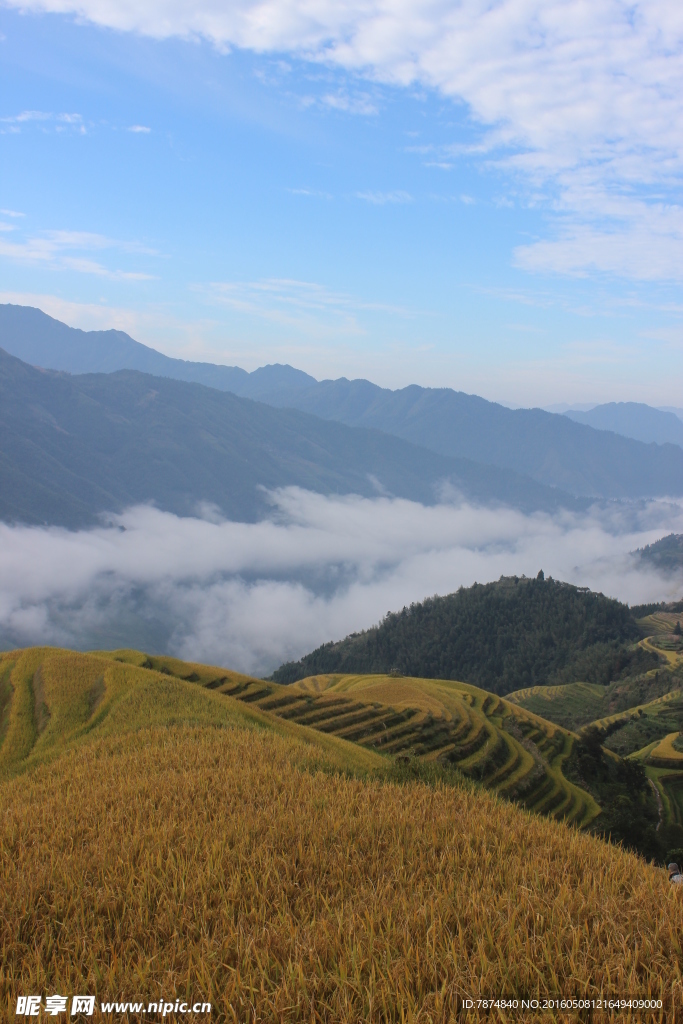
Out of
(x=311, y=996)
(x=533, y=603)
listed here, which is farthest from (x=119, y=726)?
(x=533, y=603)

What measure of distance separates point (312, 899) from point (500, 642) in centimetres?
16149

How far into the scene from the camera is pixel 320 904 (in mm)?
7242

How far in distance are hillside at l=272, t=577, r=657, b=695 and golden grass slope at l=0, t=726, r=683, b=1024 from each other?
140 m

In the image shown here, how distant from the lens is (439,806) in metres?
10.4

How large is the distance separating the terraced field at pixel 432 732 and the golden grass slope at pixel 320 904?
24.3 m

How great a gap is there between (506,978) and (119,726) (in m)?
19.0

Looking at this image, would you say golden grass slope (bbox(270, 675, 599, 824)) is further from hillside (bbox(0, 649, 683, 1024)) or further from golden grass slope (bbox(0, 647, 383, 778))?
hillside (bbox(0, 649, 683, 1024))

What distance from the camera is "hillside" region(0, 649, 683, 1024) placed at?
5.31 metres

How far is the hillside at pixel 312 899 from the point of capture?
209 inches

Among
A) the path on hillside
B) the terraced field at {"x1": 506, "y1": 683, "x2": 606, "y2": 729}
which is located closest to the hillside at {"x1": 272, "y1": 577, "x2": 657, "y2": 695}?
the terraced field at {"x1": 506, "y1": 683, "x2": 606, "y2": 729}

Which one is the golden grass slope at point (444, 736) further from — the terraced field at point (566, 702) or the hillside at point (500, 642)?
the hillside at point (500, 642)

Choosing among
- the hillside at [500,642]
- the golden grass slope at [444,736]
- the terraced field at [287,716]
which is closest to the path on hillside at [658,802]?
the golden grass slope at [444,736]

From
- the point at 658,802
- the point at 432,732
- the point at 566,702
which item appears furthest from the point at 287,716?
the point at 566,702

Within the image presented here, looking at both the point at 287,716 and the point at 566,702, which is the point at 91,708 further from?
the point at 566,702
